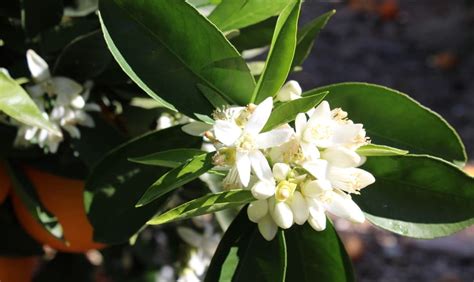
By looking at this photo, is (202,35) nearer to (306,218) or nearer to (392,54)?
(306,218)

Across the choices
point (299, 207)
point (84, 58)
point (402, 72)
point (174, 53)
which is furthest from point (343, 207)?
point (402, 72)

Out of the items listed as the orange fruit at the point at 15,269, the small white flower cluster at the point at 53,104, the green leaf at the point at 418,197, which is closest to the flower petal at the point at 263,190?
the green leaf at the point at 418,197

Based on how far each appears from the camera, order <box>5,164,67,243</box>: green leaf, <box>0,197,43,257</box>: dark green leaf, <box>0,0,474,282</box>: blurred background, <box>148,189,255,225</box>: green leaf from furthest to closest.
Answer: <box>0,0,474,282</box>: blurred background, <box>0,197,43,257</box>: dark green leaf, <box>5,164,67,243</box>: green leaf, <box>148,189,255,225</box>: green leaf

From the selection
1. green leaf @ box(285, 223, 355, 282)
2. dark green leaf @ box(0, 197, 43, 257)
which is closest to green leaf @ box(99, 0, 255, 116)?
green leaf @ box(285, 223, 355, 282)

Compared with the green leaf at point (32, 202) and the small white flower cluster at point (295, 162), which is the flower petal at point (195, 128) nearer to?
the small white flower cluster at point (295, 162)

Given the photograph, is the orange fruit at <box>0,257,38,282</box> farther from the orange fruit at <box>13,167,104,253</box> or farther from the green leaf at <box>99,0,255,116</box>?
the green leaf at <box>99,0,255,116</box>

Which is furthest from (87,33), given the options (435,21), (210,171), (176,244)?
(435,21)

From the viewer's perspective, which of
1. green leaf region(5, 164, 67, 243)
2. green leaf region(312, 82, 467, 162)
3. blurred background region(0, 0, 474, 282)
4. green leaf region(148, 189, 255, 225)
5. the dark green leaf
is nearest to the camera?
green leaf region(148, 189, 255, 225)
